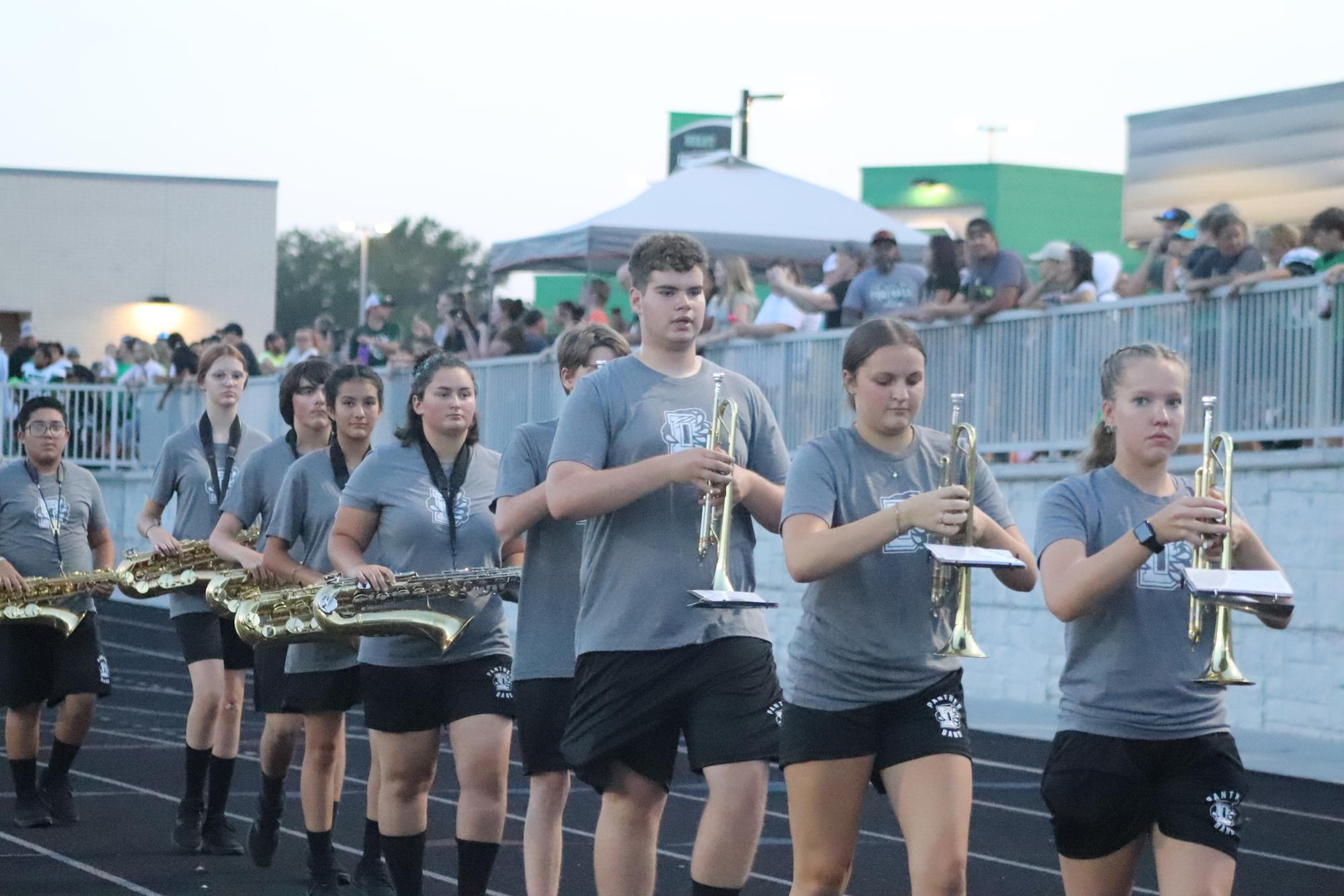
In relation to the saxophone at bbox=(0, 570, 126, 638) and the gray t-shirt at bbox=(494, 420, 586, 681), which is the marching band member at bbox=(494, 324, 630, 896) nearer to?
the gray t-shirt at bbox=(494, 420, 586, 681)

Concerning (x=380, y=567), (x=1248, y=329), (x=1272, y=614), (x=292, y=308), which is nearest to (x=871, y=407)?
(x=1272, y=614)

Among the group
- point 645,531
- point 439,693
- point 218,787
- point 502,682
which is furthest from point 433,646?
point 218,787

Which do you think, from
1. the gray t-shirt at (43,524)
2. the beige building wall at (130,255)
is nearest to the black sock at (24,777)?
the gray t-shirt at (43,524)

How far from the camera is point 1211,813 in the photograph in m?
5.24

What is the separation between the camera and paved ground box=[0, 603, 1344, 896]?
28.2 ft

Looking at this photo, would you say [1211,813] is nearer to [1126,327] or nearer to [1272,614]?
[1272,614]

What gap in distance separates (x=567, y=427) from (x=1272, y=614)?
1.99 meters

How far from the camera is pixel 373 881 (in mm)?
8203

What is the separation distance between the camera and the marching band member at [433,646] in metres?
7.20

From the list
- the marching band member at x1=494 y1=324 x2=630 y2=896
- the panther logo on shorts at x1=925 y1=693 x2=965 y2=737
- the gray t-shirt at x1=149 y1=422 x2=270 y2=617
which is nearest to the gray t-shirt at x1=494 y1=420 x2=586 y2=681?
the marching band member at x1=494 y1=324 x2=630 y2=896

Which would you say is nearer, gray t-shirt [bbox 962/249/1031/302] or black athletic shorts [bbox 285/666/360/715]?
black athletic shorts [bbox 285/666/360/715]

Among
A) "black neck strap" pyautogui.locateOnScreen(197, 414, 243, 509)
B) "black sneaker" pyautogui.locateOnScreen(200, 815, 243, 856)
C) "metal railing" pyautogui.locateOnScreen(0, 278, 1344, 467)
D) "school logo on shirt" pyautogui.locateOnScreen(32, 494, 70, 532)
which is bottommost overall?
"black sneaker" pyautogui.locateOnScreen(200, 815, 243, 856)

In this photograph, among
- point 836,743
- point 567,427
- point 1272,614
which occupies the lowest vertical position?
point 836,743

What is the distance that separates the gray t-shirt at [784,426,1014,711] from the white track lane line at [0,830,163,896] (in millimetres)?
3789
